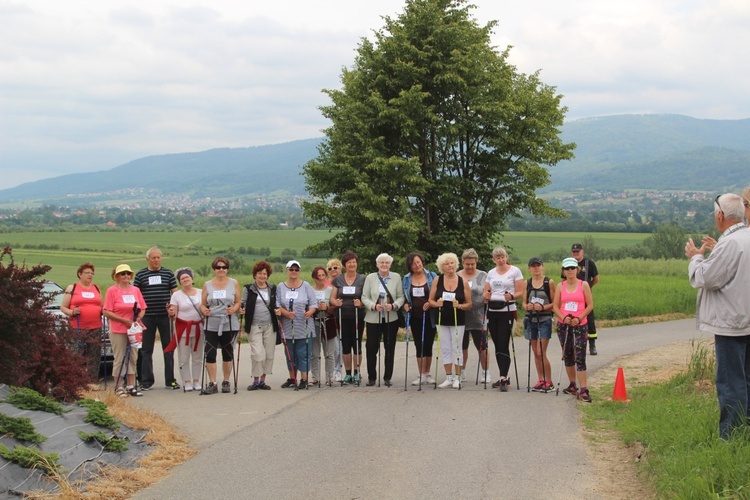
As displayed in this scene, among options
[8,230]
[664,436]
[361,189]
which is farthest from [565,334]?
[8,230]

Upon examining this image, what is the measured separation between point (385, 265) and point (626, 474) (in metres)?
5.92

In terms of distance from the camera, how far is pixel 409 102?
30547 mm

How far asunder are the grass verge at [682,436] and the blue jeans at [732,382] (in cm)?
22

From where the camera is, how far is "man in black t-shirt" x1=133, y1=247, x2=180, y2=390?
43.7ft

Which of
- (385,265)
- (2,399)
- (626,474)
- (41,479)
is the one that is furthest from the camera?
(385,265)

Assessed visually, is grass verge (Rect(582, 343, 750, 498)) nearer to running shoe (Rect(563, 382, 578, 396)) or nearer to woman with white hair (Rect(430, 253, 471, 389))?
running shoe (Rect(563, 382, 578, 396))

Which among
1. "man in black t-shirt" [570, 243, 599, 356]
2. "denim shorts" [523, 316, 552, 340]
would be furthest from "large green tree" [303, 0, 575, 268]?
"denim shorts" [523, 316, 552, 340]

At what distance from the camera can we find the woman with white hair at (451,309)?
41.6 ft

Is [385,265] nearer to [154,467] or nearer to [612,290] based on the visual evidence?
[154,467]

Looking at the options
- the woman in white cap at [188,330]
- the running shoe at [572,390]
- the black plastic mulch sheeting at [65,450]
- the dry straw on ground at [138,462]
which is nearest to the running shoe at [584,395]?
the running shoe at [572,390]

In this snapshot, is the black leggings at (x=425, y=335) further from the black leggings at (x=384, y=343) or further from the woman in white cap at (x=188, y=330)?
the woman in white cap at (x=188, y=330)

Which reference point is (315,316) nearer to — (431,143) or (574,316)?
(574,316)

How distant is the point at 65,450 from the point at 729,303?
235 inches

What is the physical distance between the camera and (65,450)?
7.61 metres
